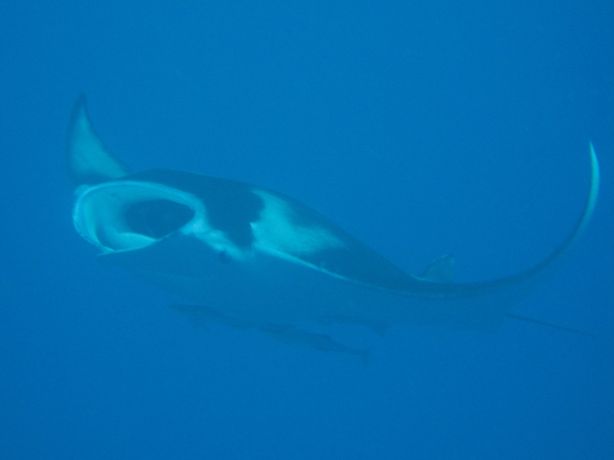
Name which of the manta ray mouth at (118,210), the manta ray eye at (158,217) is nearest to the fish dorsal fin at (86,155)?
the manta ray eye at (158,217)

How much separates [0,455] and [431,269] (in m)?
8.00

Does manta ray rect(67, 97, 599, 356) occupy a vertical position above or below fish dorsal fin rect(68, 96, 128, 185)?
below

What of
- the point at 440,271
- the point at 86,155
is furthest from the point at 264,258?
the point at 86,155

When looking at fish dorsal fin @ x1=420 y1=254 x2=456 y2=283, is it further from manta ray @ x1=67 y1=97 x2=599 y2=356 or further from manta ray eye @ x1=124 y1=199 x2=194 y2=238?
manta ray eye @ x1=124 y1=199 x2=194 y2=238

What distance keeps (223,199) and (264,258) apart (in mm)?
449

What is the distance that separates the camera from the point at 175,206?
3.87 metres

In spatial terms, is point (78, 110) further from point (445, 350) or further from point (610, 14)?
point (610, 14)

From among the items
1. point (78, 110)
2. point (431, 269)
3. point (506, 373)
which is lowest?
point (431, 269)

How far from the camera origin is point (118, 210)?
3.17m

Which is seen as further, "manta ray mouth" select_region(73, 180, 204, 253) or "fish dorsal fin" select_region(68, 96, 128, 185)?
"fish dorsal fin" select_region(68, 96, 128, 185)

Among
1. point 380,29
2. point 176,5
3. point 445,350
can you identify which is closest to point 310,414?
point 445,350

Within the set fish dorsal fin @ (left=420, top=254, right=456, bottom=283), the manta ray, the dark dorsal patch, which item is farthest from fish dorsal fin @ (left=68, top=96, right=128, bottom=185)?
fish dorsal fin @ (left=420, top=254, right=456, bottom=283)

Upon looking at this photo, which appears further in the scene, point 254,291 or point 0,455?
point 0,455

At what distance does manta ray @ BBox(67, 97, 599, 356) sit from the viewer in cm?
281
